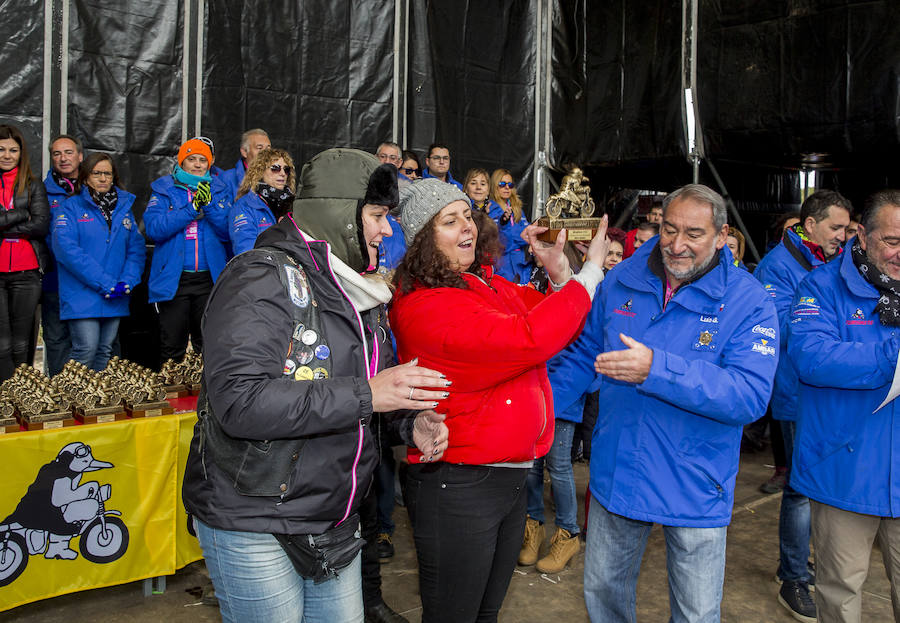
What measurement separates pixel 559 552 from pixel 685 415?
1787 millimetres

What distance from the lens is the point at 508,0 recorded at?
7770 millimetres

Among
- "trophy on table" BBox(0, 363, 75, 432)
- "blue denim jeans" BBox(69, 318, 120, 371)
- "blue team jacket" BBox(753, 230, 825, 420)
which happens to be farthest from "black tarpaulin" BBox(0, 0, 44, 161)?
"blue team jacket" BBox(753, 230, 825, 420)

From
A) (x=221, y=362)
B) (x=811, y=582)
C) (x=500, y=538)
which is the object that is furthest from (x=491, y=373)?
(x=811, y=582)

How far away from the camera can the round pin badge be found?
1.63 meters

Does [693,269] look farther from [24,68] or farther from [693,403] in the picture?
[24,68]

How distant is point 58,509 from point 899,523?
3.14 metres

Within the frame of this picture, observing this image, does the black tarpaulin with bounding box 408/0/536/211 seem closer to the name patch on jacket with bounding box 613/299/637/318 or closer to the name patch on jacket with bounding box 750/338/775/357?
the name patch on jacket with bounding box 613/299/637/318

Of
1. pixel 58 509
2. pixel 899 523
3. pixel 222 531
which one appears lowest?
Answer: pixel 58 509

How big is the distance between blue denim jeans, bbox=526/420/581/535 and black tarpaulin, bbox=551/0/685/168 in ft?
15.0

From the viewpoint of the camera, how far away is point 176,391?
351 centimetres

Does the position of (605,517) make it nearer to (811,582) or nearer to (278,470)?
(278,470)

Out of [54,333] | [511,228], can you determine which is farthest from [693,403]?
[54,333]

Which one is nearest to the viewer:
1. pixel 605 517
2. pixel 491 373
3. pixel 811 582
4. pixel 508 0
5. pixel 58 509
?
pixel 491 373

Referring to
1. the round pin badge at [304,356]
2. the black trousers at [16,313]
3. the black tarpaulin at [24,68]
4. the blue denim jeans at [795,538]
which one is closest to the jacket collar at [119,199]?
the black trousers at [16,313]
